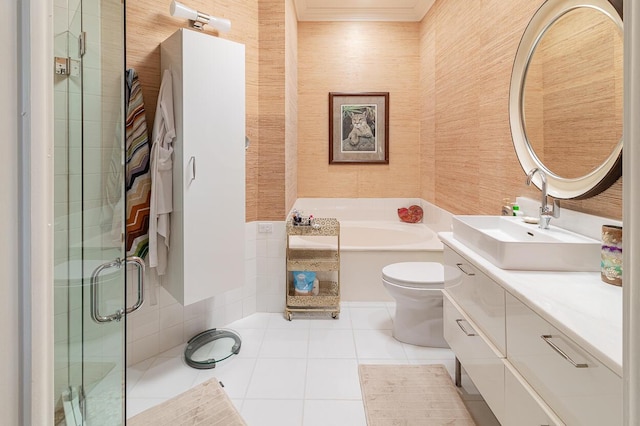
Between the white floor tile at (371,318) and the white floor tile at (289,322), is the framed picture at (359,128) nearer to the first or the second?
the white floor tile at (371,318)

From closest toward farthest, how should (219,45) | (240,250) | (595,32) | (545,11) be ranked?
(595,32)
(545,11)
(219,45)
(240,250)

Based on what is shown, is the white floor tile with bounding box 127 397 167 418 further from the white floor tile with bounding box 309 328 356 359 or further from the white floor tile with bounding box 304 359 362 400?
the white floor tile with bounding box 309 328 356 359

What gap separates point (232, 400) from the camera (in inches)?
76.4

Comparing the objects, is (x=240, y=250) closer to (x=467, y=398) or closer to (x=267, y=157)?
(x=267, y=157)

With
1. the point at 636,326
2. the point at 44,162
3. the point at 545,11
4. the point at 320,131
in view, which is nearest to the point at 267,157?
the point at 320,131

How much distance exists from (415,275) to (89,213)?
2131mm

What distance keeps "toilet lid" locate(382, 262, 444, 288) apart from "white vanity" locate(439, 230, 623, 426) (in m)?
0.67

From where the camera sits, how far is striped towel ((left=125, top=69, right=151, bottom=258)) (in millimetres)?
2131

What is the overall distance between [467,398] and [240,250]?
1.62 meters

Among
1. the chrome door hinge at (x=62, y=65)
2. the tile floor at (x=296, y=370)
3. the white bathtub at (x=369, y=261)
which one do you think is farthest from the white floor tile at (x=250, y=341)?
the chrome door hinge at (x=62, y=65)

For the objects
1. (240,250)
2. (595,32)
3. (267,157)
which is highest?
(595,32)

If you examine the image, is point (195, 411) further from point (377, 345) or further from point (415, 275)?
point (415, 275)

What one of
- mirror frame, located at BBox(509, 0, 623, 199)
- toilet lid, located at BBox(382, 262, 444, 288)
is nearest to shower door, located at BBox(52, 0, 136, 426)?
→ mirror frame, located at BBox(509, 0, 623, 199)

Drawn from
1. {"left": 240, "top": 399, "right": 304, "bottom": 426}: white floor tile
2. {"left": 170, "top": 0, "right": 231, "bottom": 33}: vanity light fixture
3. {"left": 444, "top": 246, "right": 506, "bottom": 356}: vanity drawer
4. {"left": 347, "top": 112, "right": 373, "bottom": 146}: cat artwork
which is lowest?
{"left": 240, "top": 399, "right": 304, "bottom": 426}: white floor tile
